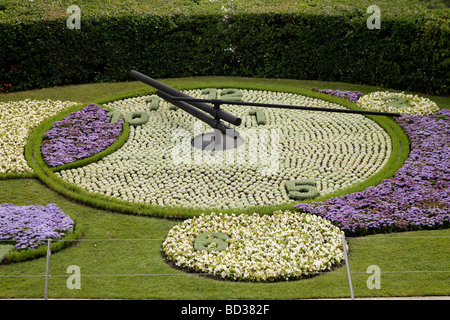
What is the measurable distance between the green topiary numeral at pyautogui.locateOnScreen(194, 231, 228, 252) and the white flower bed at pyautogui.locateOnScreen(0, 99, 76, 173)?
4957 millimetres

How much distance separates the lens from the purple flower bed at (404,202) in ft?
31.1

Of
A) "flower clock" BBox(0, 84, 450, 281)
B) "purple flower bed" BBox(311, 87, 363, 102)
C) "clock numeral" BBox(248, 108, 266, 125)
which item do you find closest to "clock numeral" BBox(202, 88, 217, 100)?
"flower clock" BBox(0, 84, 450, 281)

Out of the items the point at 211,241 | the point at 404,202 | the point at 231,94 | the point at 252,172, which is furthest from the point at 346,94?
the point at 211,241

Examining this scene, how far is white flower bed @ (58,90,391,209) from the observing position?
11.0 m

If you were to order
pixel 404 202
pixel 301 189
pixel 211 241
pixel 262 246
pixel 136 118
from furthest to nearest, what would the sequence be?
pixel 136 118 → pixel 301 189 → pixel 404 202 → pixel 211 241 → pixel 262 246

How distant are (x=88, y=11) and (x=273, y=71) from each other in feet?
21.0

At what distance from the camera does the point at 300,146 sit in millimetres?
12977

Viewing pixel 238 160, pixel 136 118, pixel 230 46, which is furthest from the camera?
pixel 230 46

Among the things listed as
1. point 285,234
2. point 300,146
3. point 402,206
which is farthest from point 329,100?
point 285,234

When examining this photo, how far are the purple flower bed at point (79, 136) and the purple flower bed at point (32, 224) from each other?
7.77ft

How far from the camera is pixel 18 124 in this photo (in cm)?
1433

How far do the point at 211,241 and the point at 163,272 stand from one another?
1053mm

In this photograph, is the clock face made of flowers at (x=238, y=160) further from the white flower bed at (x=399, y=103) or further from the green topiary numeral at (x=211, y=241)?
the green topiary numeral at (x=211, y=241)

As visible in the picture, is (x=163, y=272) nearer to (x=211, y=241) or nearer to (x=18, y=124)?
(x=211, y=241)
